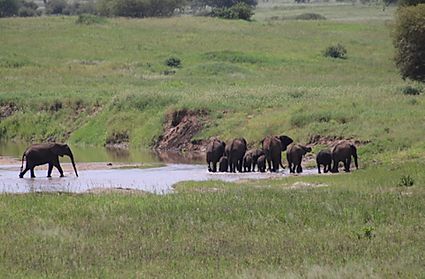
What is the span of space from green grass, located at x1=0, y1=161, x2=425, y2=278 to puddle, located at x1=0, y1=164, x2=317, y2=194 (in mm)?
4381

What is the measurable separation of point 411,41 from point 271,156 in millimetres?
15096

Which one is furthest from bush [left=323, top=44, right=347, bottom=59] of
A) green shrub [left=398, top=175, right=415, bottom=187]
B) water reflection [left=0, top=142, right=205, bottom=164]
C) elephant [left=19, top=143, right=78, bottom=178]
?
green shrub [left=398, top=175, right=415, bottom=187]

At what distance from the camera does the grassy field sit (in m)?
15.8

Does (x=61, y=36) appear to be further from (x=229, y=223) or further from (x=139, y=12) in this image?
(x=229, y=223)

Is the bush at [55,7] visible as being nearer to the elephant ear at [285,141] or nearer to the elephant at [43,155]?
the elephant ear at [285,141]

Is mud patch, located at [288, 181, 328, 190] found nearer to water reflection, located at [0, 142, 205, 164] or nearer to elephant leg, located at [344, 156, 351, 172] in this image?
elephant leg, located at [344, 156, 351, 172]

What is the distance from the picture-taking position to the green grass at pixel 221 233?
1480 cm

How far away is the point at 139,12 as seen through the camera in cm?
10206

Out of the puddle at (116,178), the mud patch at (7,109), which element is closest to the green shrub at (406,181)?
the puddle at (116,178)

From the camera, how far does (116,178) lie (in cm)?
3141

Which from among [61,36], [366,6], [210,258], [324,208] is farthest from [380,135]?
[366,6]

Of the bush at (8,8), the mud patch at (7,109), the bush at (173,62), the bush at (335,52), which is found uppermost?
the mud patch at (7,109)

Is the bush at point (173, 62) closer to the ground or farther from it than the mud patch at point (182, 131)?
closer to the ground

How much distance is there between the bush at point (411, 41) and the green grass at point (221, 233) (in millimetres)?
21442
